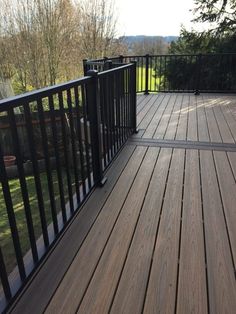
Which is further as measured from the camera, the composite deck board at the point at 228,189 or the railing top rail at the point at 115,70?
the railing top rail at the point at 115,70

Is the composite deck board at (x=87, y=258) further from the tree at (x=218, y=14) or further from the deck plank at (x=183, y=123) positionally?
the tree at (x=218, y=14)

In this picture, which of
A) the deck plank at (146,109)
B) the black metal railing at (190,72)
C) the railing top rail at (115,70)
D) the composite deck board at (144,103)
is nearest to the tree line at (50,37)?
the black metal railing at (190,72)

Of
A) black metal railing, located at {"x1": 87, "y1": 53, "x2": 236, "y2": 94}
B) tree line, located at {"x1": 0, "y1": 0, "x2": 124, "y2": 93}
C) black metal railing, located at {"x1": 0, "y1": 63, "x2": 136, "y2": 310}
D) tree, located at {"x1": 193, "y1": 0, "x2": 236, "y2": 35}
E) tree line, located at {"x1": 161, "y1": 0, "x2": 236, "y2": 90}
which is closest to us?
black metal railing, located at {"x1": 0, "y1": 63, "x2": 136, "y2": 310}

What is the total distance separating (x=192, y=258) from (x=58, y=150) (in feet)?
3.39

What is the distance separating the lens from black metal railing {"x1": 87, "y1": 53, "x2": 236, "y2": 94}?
654 cm

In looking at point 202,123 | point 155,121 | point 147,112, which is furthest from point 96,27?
point 202,123

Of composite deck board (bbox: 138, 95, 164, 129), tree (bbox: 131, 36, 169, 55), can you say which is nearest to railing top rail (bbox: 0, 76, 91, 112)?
composite deck board (bbox: 138, 95, 164, 129)

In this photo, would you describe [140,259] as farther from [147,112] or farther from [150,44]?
[150,44]

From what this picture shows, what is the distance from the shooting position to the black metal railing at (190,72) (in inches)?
257

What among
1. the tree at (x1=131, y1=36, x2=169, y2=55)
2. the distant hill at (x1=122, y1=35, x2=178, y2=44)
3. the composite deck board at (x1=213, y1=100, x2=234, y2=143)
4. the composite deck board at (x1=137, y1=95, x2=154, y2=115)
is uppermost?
the distant hill at (x1=122, y1=35, x2=178, y2=44)

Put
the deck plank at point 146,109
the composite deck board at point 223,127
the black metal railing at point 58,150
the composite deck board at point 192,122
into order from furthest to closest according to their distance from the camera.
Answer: the deck plank at point 146,109, the composite deck board at point 192,122, the composite deck board at point 223,127, the black metal railing at point 58,150

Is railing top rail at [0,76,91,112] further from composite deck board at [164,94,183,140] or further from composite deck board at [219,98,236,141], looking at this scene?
composite deck board at [219,98,236,141]

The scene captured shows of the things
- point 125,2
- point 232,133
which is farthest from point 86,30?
point 232,133

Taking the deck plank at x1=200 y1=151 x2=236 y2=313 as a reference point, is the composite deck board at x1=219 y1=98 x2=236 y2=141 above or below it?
above
